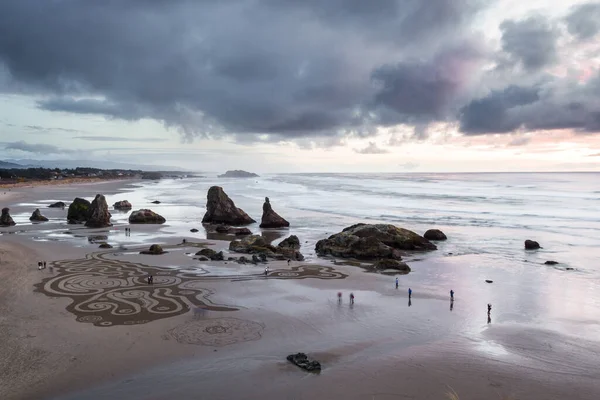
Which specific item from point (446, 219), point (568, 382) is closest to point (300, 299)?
point (568, 382)

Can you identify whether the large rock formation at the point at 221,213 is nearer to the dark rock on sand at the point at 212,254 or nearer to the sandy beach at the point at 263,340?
the dark rock on sand at the point at 212,254

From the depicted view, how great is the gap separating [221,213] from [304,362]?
177 ft

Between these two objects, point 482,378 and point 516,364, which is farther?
point 516,364

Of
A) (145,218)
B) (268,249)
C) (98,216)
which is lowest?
(268,249)

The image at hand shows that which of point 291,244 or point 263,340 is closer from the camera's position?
point 263,340

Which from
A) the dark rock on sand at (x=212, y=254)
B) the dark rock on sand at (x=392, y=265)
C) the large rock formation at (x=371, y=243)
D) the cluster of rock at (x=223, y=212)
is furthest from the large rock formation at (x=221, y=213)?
the dark rock on sand at (x=392, y=265)

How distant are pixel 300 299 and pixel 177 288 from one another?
9293 millimetres

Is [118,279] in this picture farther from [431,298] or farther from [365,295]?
[431,298]

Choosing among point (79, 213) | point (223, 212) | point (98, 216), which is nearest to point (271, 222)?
point (223, 212)

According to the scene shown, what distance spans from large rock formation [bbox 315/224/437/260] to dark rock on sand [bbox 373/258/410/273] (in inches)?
127

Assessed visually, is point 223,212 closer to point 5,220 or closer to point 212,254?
point 212,254

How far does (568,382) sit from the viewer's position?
1845cm

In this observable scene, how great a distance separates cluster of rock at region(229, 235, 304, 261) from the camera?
144 ft

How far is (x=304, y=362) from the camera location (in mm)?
19484
